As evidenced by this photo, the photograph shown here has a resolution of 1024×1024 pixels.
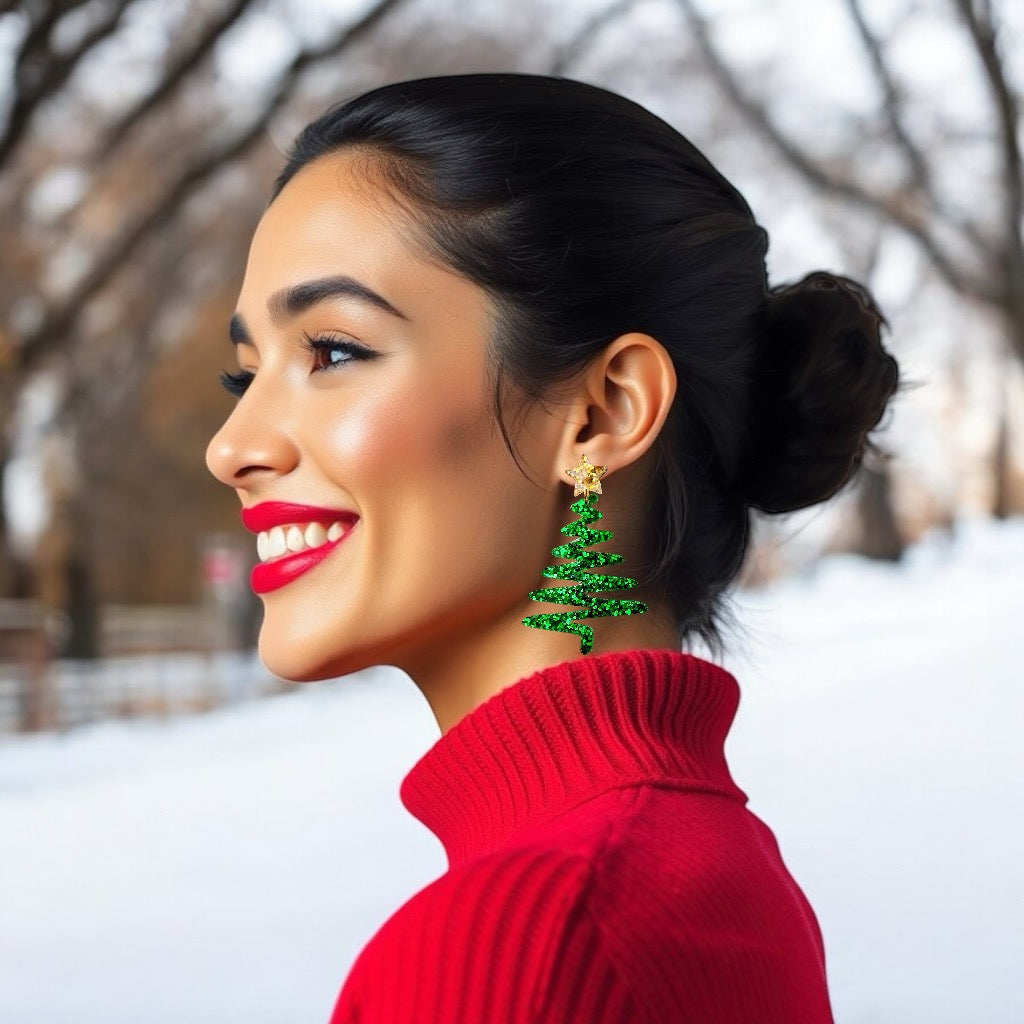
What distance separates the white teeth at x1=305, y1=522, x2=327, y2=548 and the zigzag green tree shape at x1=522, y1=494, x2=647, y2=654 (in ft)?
0.56

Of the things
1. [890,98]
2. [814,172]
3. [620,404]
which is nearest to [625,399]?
[620,404]

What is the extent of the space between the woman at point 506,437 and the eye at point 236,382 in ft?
0.28

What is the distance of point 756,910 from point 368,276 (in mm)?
554

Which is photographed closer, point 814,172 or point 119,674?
point 814,172

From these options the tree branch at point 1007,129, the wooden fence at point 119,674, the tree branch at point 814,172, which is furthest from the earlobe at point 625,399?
the wooden fence at point 119,674

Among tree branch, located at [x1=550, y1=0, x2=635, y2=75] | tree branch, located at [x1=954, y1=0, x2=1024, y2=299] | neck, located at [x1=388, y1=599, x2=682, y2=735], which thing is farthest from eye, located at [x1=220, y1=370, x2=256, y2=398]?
tree branch, located at [x1=550, y1=0, x2=635, y2=75]

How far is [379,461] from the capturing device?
1.10m

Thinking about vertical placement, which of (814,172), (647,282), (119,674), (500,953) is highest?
(814,172)

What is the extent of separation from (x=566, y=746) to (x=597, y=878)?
20 centimetres

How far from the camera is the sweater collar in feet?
3.50

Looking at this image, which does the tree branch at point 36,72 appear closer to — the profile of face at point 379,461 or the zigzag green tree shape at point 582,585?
the profile of face at point 379,461

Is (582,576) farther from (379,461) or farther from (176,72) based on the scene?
(176,72)

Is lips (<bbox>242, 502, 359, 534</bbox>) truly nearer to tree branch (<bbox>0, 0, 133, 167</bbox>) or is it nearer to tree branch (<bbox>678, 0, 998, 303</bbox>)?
tree branch (<bbox>678, 0, 998, 303</bbox>)

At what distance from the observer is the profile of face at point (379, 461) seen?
43.7 inches
